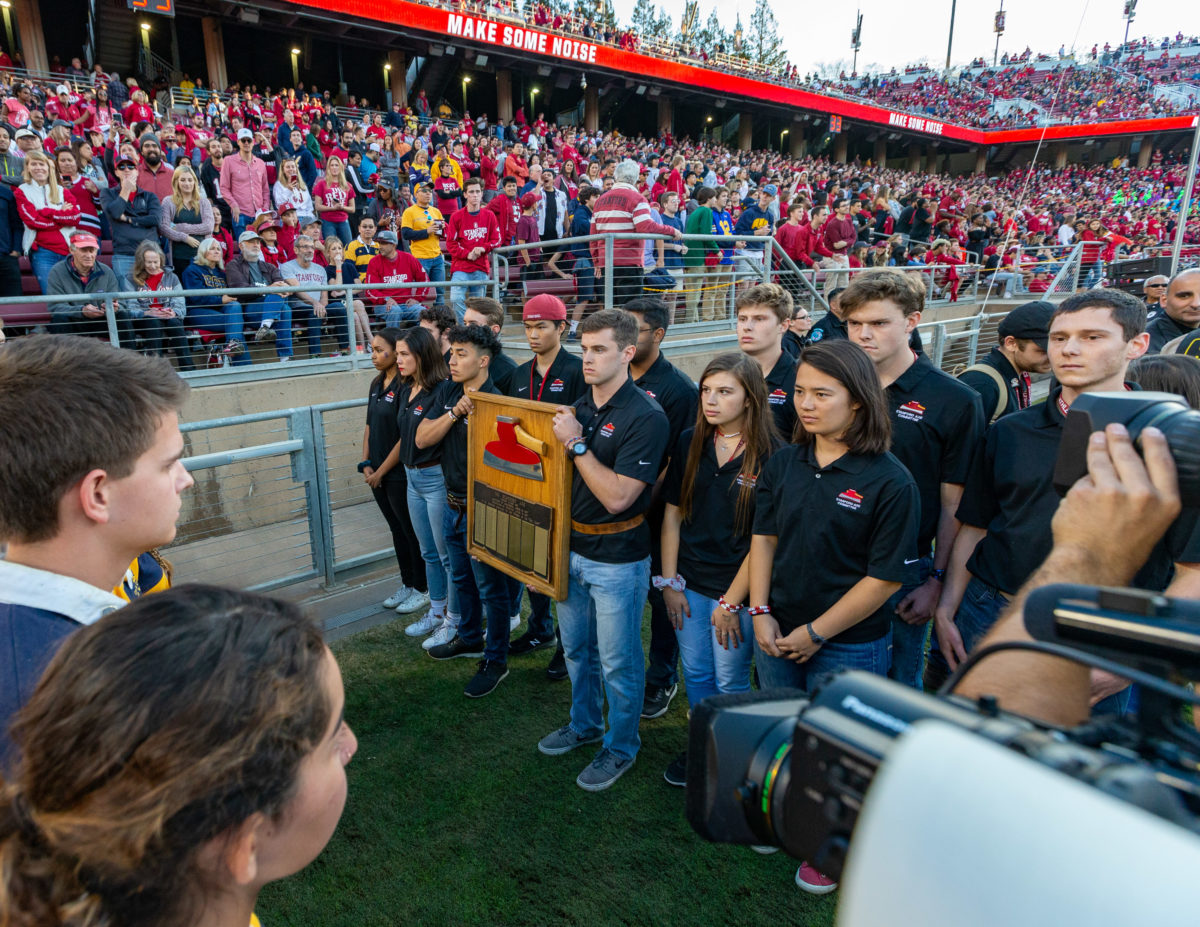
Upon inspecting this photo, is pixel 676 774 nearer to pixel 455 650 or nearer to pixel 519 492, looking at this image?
pixel 519 492

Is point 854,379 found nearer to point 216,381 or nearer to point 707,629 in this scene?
point 707,629

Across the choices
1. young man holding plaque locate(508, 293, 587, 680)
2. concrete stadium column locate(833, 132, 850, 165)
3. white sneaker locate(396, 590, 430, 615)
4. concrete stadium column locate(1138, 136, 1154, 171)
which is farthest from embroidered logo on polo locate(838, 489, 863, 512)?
concrete stadium column locate(1138, 136, 1154, 171)

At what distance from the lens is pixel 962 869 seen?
0.40 metres

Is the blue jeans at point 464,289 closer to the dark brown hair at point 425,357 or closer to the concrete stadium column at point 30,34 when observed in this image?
the dark brown hair at point 425,357

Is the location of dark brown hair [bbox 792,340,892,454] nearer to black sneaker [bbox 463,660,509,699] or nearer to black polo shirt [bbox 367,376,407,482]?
black sneaker [bbox 463,660,509,699]

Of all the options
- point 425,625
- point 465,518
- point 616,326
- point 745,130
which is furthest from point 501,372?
point 745,130

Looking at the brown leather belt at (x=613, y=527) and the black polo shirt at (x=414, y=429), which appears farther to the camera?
the black polo shirt at (x=414, y=429)

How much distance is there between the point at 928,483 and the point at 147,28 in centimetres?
2512

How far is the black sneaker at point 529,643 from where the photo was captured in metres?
4.21

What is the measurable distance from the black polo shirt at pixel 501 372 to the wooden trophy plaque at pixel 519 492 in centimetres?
78

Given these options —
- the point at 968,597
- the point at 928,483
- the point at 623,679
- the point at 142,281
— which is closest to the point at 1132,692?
the point at 968,597

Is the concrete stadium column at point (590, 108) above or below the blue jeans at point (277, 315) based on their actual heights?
above

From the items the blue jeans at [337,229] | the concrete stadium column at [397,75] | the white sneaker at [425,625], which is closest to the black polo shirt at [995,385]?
the white sneaker at [425,625]

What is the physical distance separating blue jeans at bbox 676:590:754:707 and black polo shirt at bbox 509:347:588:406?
1.55 meters
